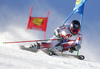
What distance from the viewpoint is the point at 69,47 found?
618 centimetres

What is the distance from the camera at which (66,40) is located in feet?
21.8

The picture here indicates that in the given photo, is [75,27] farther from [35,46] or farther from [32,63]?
[32,63]

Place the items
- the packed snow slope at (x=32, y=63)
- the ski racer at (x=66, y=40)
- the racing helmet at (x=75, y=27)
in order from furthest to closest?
1. the racing helmet at (x=75, y=27)
2. the ski racer at (x=66, y=40)
3. the packed snow slope at (x=32, y=63)

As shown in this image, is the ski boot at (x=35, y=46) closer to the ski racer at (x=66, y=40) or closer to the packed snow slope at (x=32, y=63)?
the ski racer at (x=66, y=40)

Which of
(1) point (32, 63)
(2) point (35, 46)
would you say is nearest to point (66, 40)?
(2) point (35, 46)

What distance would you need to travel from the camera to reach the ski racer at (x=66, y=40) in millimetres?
6184

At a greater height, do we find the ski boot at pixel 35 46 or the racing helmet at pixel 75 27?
the racing helmet at pixel 75 27

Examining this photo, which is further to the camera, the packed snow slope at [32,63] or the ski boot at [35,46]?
the ski boot at [35,46]

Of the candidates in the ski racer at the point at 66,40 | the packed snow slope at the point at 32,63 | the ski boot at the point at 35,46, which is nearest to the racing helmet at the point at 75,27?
the ski racer at the point at 66,40

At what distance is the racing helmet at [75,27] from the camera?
20.6 feet

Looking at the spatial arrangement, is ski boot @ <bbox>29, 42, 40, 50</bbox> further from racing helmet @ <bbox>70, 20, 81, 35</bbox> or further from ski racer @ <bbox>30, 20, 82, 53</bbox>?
racing helmet @ <bbox>70, 20, 81, 35</bbox>

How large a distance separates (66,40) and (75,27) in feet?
2.62

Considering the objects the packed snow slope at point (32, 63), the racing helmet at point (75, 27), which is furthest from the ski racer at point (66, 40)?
the packed snow slope at point (32, 63)

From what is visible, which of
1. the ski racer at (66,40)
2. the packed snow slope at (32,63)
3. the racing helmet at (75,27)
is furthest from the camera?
the racing helmet at (75,27)
